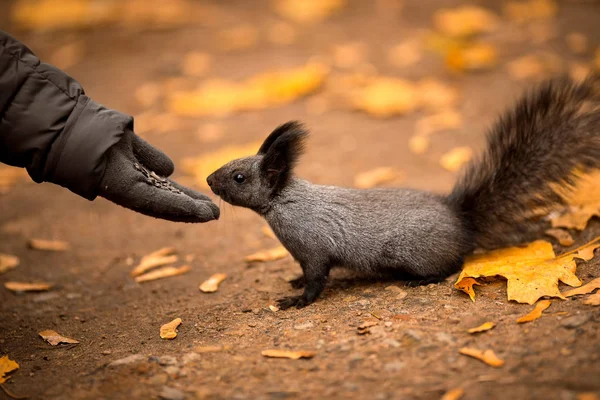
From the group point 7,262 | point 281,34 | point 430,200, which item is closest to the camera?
point 430,200

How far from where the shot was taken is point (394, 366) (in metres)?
2.85

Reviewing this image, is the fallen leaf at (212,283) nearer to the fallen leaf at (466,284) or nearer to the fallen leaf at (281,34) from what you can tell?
the fallen leaf at (466,284)

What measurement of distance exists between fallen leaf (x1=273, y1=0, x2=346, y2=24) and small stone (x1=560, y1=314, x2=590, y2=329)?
8729mm

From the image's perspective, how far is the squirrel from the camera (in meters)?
3.90

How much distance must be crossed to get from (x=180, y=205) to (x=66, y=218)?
297 cm

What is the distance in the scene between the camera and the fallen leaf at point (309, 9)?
10947mm

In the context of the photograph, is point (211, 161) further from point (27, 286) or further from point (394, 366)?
point (394, 366)

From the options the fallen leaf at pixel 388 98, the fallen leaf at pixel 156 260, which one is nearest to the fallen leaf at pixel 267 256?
the fallen leaf at pixel 156 260

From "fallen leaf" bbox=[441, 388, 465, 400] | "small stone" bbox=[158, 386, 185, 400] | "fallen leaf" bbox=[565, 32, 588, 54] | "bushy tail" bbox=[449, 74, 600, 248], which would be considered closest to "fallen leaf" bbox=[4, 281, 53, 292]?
"small stone" bbox=[158, 386, 185, 400]

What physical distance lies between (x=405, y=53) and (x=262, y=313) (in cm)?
618

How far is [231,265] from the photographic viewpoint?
16.1ft

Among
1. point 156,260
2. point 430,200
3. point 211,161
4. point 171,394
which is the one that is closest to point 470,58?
point 211,161

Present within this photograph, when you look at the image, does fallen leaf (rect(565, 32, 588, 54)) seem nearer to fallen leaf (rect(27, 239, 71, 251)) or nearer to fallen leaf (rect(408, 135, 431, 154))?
fallen leaf (rect(408, 135, 431, 154))

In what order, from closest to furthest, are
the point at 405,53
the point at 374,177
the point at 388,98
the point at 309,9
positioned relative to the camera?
the point at 374,177 < the point at 388,98 < the point at 405,53 < the point at 309,9
